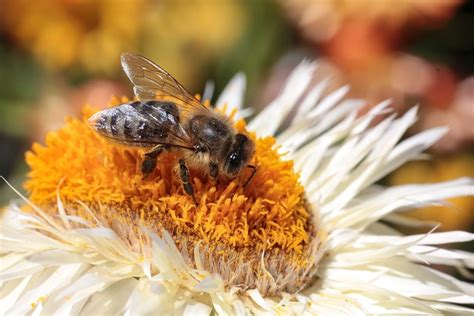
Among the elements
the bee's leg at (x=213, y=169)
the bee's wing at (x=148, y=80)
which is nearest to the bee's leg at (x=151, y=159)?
the bee's leg at (x=213, y=169)

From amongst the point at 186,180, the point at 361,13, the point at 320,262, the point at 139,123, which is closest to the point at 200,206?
the point at 186,180

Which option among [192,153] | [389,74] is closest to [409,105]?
[389,74]

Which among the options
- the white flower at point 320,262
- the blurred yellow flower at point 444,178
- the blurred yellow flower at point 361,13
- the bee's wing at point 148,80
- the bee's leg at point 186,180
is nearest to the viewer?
the white flower at point 320,262

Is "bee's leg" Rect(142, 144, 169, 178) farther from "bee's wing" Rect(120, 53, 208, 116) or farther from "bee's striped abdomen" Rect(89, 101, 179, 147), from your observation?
"bee's wing" Rect(120, 53, 208, 116)

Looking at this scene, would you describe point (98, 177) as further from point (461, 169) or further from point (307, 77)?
point (461, 169)

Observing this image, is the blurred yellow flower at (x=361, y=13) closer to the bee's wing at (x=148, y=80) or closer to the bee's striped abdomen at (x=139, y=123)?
the bee's wing at (x=148, y=80)

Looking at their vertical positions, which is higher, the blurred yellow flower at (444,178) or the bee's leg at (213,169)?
the blurred yellow flower at (444,178)

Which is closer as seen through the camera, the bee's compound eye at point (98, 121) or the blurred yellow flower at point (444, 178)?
the bee's compound eye at point (98, 121)
